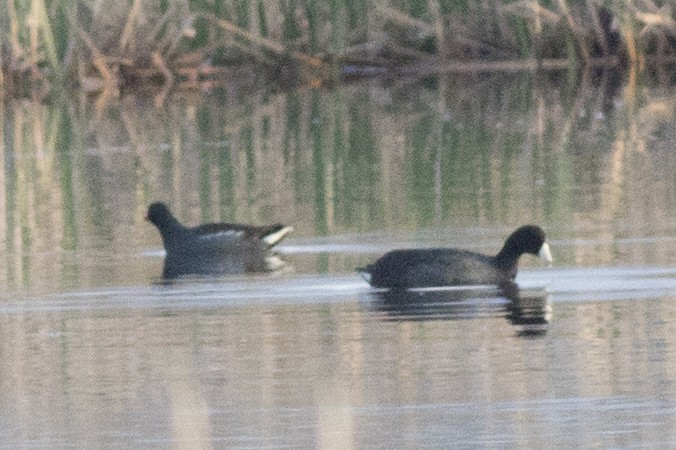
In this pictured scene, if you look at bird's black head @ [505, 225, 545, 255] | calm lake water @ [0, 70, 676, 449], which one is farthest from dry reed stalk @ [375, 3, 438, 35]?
bird's black head @ [505, 225, 545, 255]

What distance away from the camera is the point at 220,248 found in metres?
13.4

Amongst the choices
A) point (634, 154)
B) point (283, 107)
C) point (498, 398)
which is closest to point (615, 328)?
point (498, 398)

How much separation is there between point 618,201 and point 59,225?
12.0 feet

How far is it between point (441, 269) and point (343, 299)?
62 centimetres

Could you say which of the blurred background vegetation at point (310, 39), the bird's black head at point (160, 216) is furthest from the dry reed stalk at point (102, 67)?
the bird's black head at point (160, 216)

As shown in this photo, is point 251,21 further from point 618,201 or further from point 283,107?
point 618,201

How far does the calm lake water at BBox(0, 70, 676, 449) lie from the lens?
307 inches

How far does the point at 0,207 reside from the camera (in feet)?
54.5

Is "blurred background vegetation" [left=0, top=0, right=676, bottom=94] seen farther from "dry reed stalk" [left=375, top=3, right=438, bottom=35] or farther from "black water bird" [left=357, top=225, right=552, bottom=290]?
"black water bird" [left=357, top=225, right=552, bottom=290]

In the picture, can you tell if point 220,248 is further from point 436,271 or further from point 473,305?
point 473,305

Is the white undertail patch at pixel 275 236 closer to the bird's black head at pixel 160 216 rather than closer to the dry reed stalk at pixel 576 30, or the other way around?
the bird's black head at pixel 160 216

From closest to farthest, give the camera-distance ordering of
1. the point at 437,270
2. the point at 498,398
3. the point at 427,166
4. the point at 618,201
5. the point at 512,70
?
1. the point at 498,398
2. the point at 437,270
3. the point at 618,201
4. the point at 427,166
5. the point at 512,70

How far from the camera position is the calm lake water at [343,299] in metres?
7.81

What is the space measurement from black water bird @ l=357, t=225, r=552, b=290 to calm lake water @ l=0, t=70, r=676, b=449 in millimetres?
115
